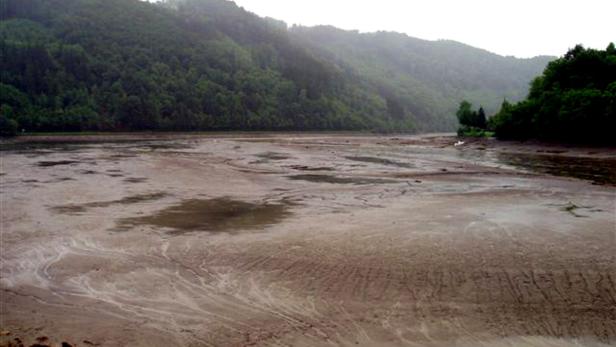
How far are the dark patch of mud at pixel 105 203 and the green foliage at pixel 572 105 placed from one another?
43.3 m

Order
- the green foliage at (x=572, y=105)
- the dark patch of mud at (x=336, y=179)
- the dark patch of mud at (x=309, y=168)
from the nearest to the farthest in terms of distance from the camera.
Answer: the dark patch of mud at (x=336, y=179)
the dark patch of mud at (x=309, y=168)
the green foliage at (x=572, y=105)

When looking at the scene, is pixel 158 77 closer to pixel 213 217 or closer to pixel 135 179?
pixel 135 179

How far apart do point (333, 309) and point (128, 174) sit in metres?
22.2

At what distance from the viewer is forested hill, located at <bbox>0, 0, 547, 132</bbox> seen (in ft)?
343

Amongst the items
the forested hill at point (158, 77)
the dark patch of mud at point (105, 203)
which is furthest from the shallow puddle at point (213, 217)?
the forested hill at point (158, 77)

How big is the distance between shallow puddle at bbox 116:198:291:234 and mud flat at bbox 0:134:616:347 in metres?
0.07

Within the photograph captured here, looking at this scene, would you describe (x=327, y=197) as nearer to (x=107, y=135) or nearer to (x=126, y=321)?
(x=126, y=321)

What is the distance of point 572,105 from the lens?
154ft

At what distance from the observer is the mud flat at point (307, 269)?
6.40m

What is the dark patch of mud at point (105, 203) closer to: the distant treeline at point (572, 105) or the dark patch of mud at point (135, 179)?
the dark patch of mud at point (135, 179)

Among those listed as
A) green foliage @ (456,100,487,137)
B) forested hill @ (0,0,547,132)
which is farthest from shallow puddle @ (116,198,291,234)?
forested hill @ (0,0,547,132)

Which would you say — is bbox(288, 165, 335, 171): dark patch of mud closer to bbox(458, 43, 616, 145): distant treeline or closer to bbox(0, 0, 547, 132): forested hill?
bbox(458, 43, 616, 145): distant treeline

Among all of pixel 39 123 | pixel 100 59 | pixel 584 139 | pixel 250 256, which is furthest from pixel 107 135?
pixel 250 256

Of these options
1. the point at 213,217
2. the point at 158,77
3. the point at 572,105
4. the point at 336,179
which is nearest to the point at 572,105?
the point at 572,105
